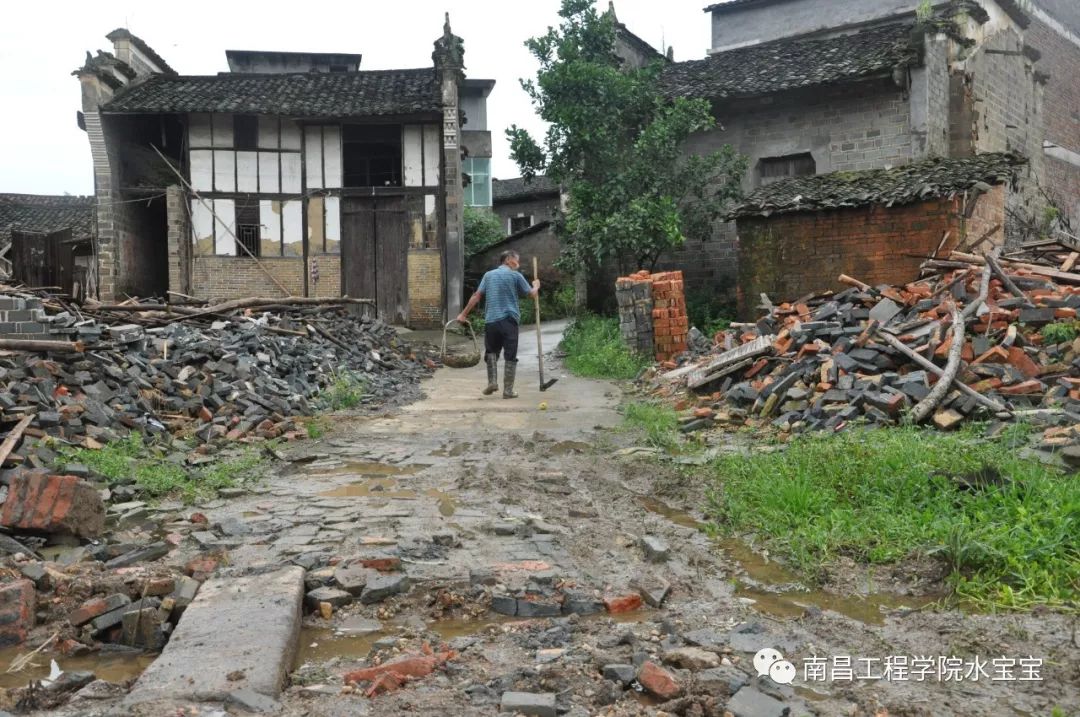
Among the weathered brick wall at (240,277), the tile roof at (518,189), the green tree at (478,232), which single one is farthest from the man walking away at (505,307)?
the tile roof at (518,189)

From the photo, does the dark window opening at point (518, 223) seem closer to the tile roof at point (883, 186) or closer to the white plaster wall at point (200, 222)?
the white plaster wall at point (200, 222)

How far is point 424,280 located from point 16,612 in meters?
15.6

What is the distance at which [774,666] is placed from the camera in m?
2.62

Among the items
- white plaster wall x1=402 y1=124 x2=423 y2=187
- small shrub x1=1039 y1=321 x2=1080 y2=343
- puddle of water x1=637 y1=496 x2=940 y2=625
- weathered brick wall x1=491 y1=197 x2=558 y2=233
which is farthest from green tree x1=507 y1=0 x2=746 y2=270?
weathered brick wall x1=491 y1=197 x2=558 y2=233

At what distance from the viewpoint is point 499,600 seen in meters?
3.26

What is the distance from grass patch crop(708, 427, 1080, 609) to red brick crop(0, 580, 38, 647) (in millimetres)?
3188

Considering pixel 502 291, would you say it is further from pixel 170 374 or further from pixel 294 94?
pixel 294 94

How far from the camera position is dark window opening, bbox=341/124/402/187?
18531 millimetres

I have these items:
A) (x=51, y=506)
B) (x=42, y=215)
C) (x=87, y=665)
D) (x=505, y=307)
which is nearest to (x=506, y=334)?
(x=505, y=307)

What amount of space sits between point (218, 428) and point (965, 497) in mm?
5707

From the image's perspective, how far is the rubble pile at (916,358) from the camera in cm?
611

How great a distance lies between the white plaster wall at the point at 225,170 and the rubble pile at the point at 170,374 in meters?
7.82

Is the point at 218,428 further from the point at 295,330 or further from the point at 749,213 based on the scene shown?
the point at 749,213

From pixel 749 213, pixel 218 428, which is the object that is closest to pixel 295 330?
pixel 218 428
